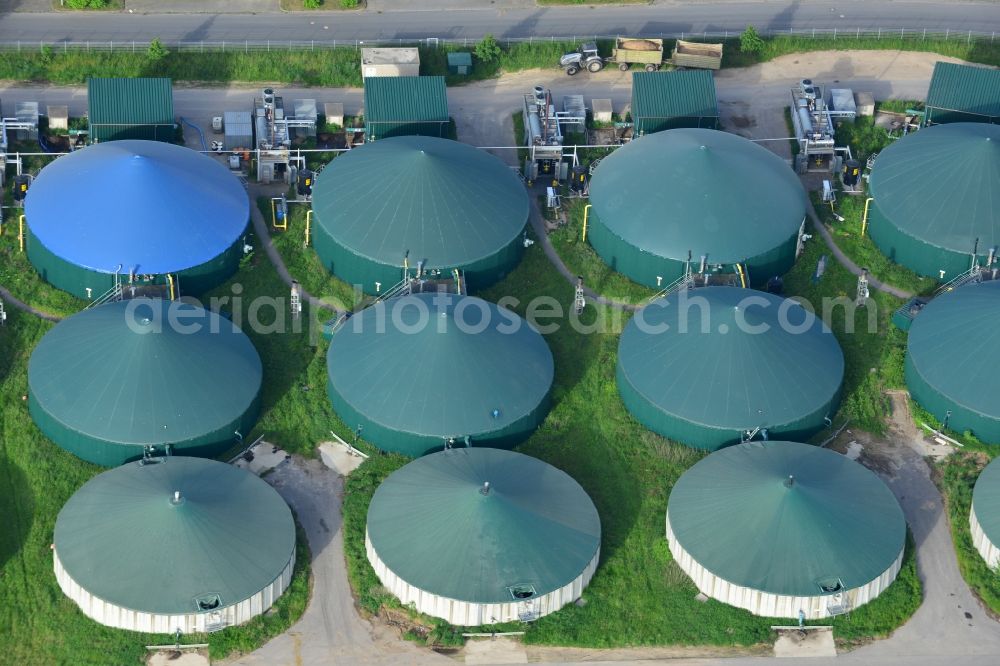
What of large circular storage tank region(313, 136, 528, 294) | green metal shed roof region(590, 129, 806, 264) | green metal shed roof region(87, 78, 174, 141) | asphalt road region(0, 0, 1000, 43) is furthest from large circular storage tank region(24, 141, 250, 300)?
green metal shed roof region(590, 129, 806, 264)

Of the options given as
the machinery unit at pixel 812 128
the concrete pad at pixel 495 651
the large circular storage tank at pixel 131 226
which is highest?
the machinery unit at pixel 812 128

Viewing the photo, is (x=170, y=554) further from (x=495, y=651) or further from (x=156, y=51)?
(x=156, y=51)

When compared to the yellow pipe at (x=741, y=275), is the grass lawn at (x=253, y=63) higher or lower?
higher

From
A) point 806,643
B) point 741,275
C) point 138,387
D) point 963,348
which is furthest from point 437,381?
point 963,348

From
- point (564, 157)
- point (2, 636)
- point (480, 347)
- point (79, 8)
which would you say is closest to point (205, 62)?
point (79, 8)

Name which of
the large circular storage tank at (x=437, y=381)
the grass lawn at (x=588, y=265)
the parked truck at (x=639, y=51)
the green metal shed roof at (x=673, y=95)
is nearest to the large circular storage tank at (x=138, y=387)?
the large circular storage tank at (x=437, y=381)

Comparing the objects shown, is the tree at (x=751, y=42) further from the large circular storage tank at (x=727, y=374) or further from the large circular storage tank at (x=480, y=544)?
the large circular storage tank at (x=480, y=544)

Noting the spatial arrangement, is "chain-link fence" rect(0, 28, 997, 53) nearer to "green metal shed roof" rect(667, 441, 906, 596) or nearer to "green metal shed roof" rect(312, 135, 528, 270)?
"green metal shed roof" rect(312, 135, 528, 270)

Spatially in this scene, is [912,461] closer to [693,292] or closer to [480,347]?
[693,292]
